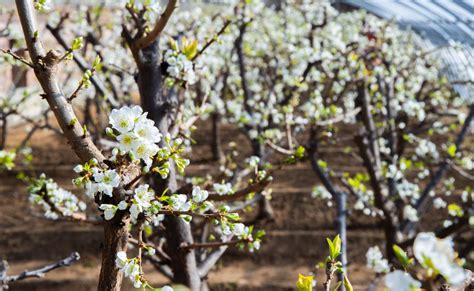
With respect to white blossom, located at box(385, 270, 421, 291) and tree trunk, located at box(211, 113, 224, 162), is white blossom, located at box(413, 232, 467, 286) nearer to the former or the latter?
white blossom, located at box(385, 270, 421, 291)

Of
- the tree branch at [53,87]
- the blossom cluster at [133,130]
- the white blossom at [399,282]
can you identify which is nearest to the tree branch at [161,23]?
the tree branch at [53,87]

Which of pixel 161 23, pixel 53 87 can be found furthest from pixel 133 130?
pixel 161 23

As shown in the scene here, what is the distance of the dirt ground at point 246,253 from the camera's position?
6.64m

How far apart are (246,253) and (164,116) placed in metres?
4.78

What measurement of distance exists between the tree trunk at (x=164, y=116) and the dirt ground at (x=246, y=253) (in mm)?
3407

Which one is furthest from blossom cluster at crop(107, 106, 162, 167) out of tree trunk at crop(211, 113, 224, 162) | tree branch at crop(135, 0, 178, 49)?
tree trunk at crop(211, 113, 224, 162)

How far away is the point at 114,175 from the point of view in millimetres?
1587

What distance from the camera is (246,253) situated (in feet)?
24.6

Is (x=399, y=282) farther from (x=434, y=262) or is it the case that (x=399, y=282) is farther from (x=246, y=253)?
(x=246, y=253)

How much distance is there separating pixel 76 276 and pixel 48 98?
217 inches

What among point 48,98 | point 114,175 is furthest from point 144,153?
point 48,98

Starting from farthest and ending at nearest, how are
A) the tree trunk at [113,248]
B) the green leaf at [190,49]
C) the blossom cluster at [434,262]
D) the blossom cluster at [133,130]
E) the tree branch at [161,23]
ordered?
the green leaf at [190,49] < the tree branch at [161,23] < the tree trunk at [113,248] < the blossom cluster at [133,130] < the blossom cluster at [434,262]

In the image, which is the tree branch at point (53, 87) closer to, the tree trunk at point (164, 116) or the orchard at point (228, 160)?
the orchard at point (228, 160)

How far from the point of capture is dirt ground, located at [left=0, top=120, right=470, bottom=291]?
21.8 feet
